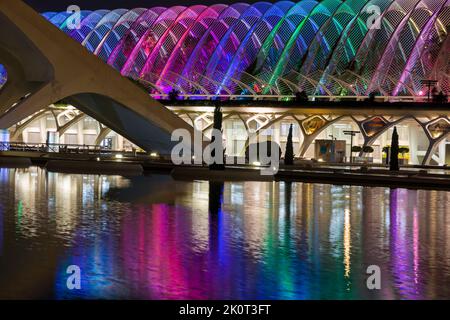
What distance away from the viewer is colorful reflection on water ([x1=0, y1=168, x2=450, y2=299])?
32.3 ft

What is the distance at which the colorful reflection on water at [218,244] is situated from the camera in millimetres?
9836

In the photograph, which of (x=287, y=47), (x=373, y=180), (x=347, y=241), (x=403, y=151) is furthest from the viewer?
(x=287, y=47)

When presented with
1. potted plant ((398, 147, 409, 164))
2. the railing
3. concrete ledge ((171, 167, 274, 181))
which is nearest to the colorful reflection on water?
concrete ledge ((171, 167, 274, 181))

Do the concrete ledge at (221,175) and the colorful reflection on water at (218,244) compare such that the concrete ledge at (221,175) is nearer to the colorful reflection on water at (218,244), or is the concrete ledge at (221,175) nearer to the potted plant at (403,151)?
the colorful reflection on water at (218,244)

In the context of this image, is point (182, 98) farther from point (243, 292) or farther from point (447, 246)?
point (243, 292)

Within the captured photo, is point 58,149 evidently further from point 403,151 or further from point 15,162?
point 403,151

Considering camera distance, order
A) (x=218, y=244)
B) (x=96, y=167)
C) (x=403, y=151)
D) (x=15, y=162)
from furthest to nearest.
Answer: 1. (x=403, y=151)
2. (x=15, y=162)
3. (x=96, y=167)
4. (x=218, y=244)

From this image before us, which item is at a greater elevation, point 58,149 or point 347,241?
point 58,149

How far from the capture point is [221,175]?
3100 cm

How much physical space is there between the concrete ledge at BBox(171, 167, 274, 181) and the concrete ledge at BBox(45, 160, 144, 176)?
9.16ft

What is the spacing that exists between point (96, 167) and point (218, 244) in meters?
22.3

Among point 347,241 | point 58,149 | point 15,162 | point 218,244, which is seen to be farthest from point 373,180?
point 58,149

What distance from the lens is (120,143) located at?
6662cm

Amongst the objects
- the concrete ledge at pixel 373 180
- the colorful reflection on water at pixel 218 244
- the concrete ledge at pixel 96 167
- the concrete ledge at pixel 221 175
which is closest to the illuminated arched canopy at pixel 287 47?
the concrete ledge at pixel 373 180
